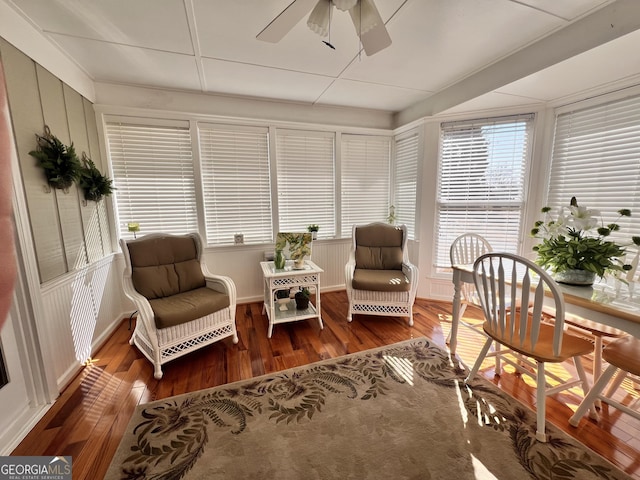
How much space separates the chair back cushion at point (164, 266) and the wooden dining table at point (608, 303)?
2760 mm

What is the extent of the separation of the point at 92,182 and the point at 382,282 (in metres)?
2.80

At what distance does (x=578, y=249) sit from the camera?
1.61 metres

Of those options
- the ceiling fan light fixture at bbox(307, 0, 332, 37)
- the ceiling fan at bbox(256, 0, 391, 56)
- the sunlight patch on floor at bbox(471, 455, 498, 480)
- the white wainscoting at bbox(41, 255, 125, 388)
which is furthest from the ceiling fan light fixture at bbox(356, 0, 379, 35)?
the white wainscoting at bbox(41, 255, 125, 388)

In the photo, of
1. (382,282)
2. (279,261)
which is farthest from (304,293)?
(382,282)

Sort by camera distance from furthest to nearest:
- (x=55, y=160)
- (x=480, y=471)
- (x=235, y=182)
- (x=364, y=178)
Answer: (x=364, y=178)
(x=235, y=182)
(x=55, y=160)
(x=480, y=471)

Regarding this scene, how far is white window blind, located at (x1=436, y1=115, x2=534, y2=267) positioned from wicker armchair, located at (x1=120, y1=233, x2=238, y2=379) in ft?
8.50

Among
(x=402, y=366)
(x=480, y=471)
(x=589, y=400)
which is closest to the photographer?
(x=480, y=471)

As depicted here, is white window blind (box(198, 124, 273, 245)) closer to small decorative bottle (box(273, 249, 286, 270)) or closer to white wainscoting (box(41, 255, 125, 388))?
small decorative bottle (box(273, 249, 286, 270))

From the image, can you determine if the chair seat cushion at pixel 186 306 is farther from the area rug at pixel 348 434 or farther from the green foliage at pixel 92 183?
the green foliage at pixel 92 183

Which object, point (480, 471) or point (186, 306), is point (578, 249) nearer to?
point (480, 471)

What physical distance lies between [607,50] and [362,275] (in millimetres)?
2430

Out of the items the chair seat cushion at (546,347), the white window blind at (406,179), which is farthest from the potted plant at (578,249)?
the white window blind at (406,179)

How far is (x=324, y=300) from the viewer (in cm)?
351

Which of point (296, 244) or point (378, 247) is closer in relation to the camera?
point (296, 244)
